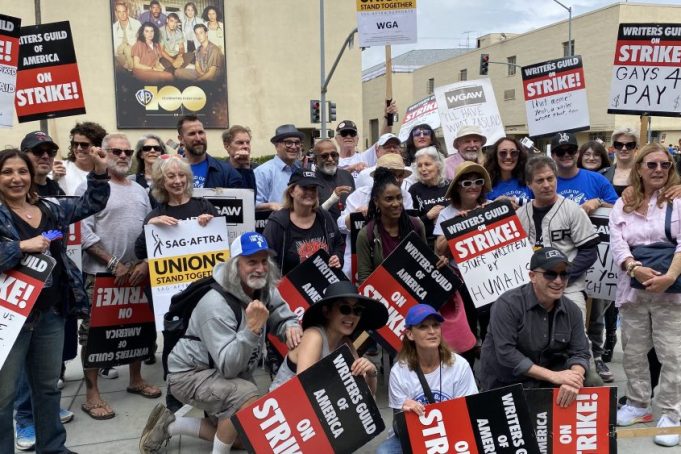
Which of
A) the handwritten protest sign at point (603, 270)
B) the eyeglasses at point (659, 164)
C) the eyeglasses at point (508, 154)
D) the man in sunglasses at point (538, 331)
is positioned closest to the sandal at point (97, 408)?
the man in sunglasses at point (538, 331)

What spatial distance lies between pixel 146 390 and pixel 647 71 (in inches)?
215

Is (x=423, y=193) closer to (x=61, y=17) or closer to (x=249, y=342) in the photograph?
(x=249, y=342)

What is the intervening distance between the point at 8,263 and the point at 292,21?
34.2 meters

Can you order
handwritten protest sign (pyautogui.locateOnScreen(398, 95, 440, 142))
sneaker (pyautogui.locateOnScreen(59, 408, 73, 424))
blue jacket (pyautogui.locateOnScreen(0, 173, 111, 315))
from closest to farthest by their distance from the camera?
blue jacket (pyautogui.locateOnScreen(0, 173, 111, 315)) → sneaker (pyautogui.locateOnScreen(59, 408, 73, 424)) → handwritten protest sign (pyautogui.locateOnScreen(398, 95, 440, 142))

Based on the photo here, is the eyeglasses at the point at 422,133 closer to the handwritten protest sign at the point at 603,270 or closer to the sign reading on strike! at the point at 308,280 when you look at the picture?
the handwritten protest sign at the point at 603,270

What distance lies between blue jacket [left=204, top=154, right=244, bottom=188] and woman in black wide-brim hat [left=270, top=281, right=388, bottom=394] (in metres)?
2.08

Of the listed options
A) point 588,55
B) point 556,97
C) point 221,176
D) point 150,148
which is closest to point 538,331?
point 221,176

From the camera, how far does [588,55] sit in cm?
3625

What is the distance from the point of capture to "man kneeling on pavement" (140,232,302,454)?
3543 millimetres

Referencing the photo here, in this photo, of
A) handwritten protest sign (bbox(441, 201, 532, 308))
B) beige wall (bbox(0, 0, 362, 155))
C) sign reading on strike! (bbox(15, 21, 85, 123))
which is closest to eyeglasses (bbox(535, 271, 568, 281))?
handwritten protest sign (bbox(441, 201, 532, 308))

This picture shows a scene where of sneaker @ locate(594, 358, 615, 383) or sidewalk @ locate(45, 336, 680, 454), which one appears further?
sneaker @ locate(594, 358, 615, 383)

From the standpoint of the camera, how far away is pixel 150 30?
106ft

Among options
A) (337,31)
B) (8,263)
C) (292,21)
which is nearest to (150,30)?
(292,21)

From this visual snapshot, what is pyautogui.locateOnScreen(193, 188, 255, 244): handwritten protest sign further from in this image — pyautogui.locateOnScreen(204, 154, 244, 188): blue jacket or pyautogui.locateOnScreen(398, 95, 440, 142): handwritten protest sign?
pyautogui.locateOnScreen(398, 95, 440, 142): handwritten protest sign
